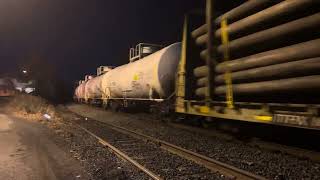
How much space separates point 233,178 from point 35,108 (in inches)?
1139

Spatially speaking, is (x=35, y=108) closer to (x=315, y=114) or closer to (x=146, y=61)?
(x=146, y=61)

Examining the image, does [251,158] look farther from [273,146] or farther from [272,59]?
[272,59]

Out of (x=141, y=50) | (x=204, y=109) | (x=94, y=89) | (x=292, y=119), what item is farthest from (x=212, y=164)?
(x=94, y=89)

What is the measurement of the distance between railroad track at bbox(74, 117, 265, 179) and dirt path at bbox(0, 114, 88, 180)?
1369mm

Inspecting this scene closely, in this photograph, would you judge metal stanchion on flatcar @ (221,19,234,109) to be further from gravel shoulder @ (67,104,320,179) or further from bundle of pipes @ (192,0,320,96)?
gravel shoulder @ (67,104,320,179)

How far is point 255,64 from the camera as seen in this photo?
10.8 meters

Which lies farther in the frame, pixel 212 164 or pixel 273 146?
pixel 273 146

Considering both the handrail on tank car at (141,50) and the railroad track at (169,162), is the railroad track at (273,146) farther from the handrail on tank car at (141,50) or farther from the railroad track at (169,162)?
the handrail on tank car at (141,50)

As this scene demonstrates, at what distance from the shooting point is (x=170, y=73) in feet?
60.9

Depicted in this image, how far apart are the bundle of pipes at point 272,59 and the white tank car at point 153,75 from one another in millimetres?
5700

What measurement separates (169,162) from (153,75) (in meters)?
9.39

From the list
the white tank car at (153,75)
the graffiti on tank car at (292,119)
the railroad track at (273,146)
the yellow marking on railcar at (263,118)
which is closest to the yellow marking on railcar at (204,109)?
the railroad track at (273,146)

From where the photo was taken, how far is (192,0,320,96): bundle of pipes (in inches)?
347

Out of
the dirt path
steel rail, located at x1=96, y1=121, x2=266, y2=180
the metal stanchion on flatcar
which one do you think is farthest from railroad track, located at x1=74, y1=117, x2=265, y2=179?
the metal stanchion on flatcar
